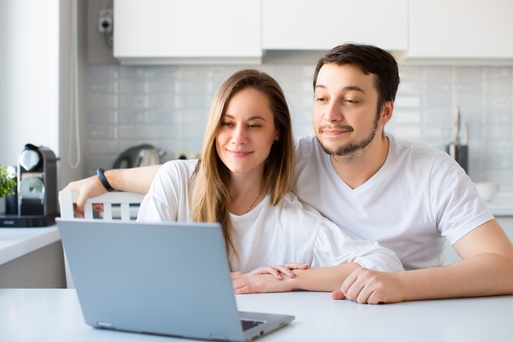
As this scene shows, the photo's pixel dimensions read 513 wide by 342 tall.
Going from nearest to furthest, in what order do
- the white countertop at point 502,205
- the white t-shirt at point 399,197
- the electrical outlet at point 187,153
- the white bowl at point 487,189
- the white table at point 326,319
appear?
the white table at point 326,319 < the white t-shirt at point 399,197 < the white countertop at point 502,205 < the white bowl at point 487,189 < the electrical outlet at point 187,153

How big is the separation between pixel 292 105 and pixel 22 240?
5.80 feet

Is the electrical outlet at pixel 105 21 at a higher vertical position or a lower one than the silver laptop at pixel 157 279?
higher

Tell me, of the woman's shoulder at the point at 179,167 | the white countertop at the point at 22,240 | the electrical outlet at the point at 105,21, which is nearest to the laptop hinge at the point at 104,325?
the woman's shoulder at the point at 179,167

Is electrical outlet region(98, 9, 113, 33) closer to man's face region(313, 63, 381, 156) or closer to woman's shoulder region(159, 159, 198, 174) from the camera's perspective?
woman's shoulder region(159, 159, 198, 174)

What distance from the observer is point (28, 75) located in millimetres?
2816

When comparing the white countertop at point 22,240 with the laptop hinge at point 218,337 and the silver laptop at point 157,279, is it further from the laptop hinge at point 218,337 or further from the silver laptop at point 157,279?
the laptop hinge at point 218,337

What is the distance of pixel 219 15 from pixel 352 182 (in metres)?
1.49

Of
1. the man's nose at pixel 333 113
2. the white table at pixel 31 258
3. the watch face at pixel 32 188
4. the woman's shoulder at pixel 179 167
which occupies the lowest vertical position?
the white table at pixel 31 258

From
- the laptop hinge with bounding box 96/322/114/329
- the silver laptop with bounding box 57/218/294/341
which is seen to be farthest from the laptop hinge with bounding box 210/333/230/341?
the laptop hinge with bounding box 96/322/114/329

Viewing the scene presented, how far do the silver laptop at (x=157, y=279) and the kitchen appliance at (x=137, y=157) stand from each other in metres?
2.14

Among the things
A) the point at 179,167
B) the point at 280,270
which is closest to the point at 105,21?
the point at 179,167

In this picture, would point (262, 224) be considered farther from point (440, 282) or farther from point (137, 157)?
point (137, 157)

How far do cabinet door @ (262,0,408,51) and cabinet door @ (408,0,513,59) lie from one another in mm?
76

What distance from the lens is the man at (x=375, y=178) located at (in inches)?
68.9
